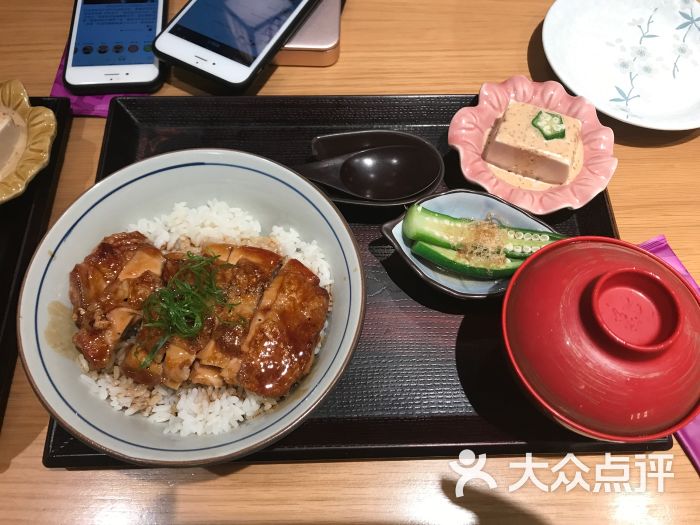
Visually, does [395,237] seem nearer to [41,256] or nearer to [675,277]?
[675,277]

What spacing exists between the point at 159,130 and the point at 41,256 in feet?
2.66

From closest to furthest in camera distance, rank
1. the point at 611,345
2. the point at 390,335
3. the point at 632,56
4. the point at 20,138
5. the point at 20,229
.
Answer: the point at 611,345, the point at 390,335, the point at 20,229, the point at 20,138, the point at 632,56

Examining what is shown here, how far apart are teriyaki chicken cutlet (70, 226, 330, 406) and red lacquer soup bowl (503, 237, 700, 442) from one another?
0.63 m

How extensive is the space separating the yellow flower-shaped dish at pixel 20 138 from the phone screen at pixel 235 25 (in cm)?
66

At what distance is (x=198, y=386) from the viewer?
153cm

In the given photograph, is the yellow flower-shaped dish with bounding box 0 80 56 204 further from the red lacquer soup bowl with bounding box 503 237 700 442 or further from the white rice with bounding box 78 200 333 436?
the red lacquer soup bowl with bounding box 503 237 700 442

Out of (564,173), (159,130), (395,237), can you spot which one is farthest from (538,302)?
(159,130)

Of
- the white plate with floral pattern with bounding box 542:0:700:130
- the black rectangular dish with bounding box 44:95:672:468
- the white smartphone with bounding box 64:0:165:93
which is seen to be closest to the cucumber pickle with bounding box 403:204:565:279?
the black rectangular dish with bounding box 44:95:672:468

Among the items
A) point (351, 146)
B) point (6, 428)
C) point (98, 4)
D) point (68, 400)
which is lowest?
point (6, 428)

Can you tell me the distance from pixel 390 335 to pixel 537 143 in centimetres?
95

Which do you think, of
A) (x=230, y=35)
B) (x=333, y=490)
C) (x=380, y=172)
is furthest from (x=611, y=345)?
(x=230, y=35)

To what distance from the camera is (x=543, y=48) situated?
7.26 feet

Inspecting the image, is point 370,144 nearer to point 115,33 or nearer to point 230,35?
point 230,35

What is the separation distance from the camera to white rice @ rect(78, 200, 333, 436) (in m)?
1.44
